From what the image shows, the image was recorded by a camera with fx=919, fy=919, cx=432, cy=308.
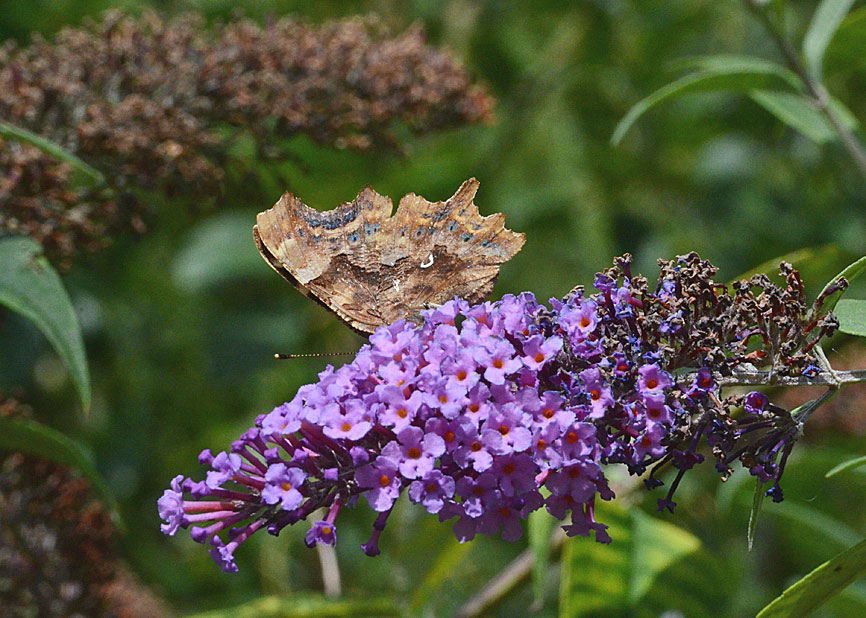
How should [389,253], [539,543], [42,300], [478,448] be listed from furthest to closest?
[539,543] → [389,253] → [42,300] → [478,448]

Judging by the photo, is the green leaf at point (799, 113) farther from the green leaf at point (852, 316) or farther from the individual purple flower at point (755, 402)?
the individual purple flower at point (755, 402)

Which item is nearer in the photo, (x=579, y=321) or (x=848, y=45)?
(x=579, y=321)

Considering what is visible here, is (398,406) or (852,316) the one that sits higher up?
(852,316)

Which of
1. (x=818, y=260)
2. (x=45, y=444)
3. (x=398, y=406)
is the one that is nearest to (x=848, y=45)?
(x=818, y=260)

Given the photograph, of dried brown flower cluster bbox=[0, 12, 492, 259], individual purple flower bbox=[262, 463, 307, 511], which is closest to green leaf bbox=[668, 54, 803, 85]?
dried brown flower cluster bbox=[0, 12, 492, 259]

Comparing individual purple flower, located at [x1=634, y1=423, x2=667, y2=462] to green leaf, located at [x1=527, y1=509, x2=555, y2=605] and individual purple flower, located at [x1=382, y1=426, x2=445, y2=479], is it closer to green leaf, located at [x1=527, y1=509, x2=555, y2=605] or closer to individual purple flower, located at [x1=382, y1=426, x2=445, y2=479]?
individual purple flower, located at [x1=382, y1=426, x2=445, y2=479]

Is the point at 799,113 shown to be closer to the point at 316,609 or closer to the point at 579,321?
the point at 579,321

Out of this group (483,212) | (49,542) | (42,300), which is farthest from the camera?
(483,212)

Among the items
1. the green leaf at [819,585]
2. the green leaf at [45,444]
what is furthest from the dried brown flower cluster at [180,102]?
the green leaf at [819,585]
